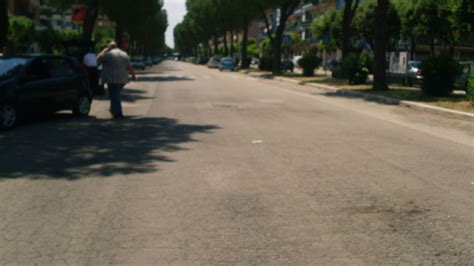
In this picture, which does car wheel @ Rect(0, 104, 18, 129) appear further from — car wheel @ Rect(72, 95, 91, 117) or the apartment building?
the apartment building

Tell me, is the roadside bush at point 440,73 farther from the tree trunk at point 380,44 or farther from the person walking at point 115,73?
the person walking at point 115,73

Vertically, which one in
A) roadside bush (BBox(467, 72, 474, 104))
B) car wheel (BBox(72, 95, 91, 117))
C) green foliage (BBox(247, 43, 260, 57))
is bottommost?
car wheel (BBox(72, 95, 91, 117))

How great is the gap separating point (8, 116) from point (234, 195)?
6.60 metres

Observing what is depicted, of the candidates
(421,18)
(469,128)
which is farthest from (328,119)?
(421,18)

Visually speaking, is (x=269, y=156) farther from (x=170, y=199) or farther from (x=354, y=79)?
(x=354, y=79)

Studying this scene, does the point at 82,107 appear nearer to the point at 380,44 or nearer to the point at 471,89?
the point at 471,89

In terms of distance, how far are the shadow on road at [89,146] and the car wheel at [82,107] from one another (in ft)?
1.56

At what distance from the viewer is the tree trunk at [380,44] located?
75.9 ft

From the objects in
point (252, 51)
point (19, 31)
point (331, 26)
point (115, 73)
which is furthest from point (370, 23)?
point (252, 51)

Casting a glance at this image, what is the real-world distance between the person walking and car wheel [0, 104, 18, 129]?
2.37m

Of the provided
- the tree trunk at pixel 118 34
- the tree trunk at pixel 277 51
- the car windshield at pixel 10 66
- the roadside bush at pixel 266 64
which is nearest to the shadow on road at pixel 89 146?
the car windshield at pixel 10 66

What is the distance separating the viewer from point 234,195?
20.2 feet

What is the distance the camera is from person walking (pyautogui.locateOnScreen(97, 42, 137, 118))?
42.8 feet

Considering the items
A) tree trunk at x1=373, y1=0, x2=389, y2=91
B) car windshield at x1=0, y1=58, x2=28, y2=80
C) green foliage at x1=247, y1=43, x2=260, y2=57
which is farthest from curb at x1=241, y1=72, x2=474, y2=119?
green foliage at x1=247, y1=43, x2=260, y2=57
